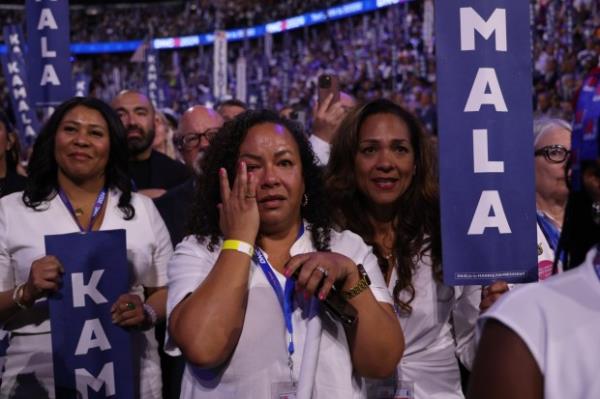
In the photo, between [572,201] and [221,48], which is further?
[221,48]

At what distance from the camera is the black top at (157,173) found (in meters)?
4.28

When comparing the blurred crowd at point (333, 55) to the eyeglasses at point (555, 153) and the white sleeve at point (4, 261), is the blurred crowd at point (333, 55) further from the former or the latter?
the white sleeve at point (4, 261)

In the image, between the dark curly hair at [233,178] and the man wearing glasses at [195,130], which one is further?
the man wearing glasses at [195,130]

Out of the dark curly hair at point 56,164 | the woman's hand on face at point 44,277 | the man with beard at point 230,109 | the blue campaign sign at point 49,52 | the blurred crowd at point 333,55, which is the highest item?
the blurred crowd at point 333,55

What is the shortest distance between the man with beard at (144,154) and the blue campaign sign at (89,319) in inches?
62.2

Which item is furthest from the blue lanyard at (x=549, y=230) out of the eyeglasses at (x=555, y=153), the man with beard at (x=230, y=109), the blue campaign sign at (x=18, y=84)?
the blue campaign sign at (x=18, y=84)

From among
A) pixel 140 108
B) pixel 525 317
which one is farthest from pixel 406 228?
pixel 140 108

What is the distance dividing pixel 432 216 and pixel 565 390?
1.62m

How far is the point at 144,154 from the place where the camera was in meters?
4.39

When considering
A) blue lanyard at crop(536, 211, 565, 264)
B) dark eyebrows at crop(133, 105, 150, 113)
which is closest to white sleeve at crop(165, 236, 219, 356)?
blue lanyard at crop(536, 211, 565, 264)

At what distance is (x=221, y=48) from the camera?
35.4ft

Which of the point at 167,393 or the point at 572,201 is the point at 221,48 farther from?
the point at 572,201

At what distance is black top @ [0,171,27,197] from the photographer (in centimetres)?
338

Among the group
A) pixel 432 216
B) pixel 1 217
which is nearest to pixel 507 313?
pixel 432 216
